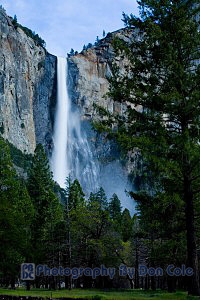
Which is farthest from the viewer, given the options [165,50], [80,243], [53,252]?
[53,252]

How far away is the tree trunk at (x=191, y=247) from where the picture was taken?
37.4 feet

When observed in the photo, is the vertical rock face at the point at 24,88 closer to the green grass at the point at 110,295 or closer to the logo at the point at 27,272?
the green grass at the point at 110,295

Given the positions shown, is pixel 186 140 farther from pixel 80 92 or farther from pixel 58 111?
pixel 80 92

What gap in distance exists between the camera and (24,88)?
98.6 m

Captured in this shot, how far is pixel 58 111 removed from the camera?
354 ft

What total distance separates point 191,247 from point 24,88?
302ft

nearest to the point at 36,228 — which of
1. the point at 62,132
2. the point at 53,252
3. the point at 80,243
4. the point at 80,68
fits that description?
the point at 53,252

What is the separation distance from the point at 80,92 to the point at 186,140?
10530 centimetres

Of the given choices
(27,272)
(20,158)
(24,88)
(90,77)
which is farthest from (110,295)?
(90,77)

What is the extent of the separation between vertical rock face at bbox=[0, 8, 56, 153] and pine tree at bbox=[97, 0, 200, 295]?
75.6 meters

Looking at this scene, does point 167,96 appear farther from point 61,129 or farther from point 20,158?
point 61,129

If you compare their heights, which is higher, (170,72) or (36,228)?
(170,72)

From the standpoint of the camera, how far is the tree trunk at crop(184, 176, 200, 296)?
37.4ft

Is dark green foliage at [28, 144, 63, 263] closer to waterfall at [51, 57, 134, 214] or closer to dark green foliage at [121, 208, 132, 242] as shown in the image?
dark green foliage at [121, 208, 132, 242]
